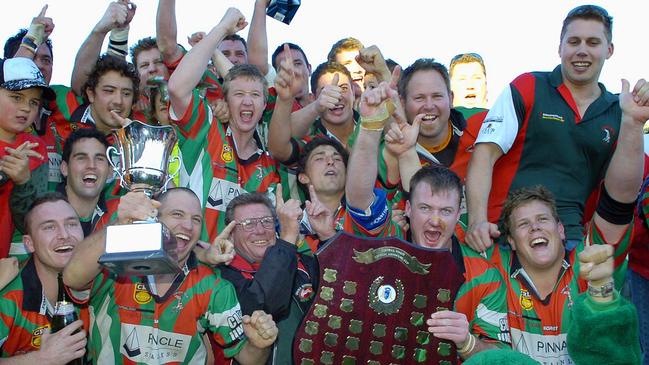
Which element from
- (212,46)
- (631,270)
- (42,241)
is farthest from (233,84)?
(631,270)

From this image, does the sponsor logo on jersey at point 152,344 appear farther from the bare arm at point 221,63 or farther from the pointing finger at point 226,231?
the bare arm at point 221,63

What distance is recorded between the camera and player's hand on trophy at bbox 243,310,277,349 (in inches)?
206

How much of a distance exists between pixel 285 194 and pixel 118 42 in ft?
6.75

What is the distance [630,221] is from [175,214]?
2.92m

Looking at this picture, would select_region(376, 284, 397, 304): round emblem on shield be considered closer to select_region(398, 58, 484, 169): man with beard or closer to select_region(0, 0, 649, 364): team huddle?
select_region(0, 0, 649, 364): team huddle

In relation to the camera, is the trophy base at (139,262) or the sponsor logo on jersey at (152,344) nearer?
the trophy base at (139,262)

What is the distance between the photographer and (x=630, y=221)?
20.0 ft

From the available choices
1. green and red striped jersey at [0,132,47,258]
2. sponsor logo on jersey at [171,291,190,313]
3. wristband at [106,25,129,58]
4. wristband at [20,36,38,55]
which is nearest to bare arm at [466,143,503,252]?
sponsor logo on jersey at [171,291,190,313]

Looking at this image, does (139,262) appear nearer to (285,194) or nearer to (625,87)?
(285,194)

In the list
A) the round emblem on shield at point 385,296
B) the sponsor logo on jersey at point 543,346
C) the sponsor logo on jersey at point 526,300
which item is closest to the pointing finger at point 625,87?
the sponsor logo on jersey at point 526,300

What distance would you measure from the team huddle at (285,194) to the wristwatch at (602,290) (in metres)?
0.02

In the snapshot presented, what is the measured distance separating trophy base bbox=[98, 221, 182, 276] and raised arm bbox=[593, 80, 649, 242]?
2.97 meters

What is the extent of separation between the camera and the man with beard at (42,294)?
5.12 m

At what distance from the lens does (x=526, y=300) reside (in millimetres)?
5723
